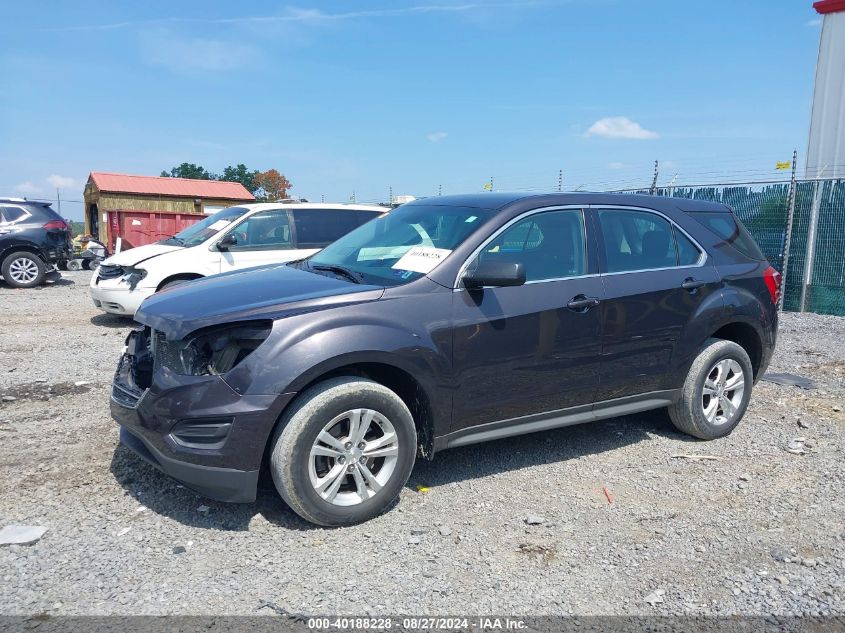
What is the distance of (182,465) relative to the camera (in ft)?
11.5

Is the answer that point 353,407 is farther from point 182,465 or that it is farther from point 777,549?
point 777,549

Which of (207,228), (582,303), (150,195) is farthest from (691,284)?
(150,195)

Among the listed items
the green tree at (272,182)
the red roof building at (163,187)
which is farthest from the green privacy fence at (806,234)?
the green tree at (272,182)

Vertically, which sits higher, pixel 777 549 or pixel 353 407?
pixel 353 407

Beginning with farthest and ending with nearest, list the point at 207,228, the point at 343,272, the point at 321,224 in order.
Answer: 1. the point at 321,224
2. the point at 207,228
3. the point at 343,272

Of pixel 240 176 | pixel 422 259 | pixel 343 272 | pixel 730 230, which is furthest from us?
pixel 240 176

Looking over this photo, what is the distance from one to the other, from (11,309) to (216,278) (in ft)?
27.2

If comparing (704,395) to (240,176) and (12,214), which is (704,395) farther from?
(240,176)

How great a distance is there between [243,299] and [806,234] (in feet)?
35.5

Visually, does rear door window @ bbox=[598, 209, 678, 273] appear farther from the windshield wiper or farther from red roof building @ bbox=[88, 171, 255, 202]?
red roof building @ bbox=[88, 171, 255, 202]

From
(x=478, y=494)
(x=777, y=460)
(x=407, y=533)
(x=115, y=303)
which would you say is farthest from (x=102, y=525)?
(x=115, y=303)

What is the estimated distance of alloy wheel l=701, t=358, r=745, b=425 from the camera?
17.2 ft

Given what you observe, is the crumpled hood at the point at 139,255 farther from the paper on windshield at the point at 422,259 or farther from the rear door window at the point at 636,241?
the rear door window at the point at 636,241

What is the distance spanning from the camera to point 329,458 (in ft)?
12.2
